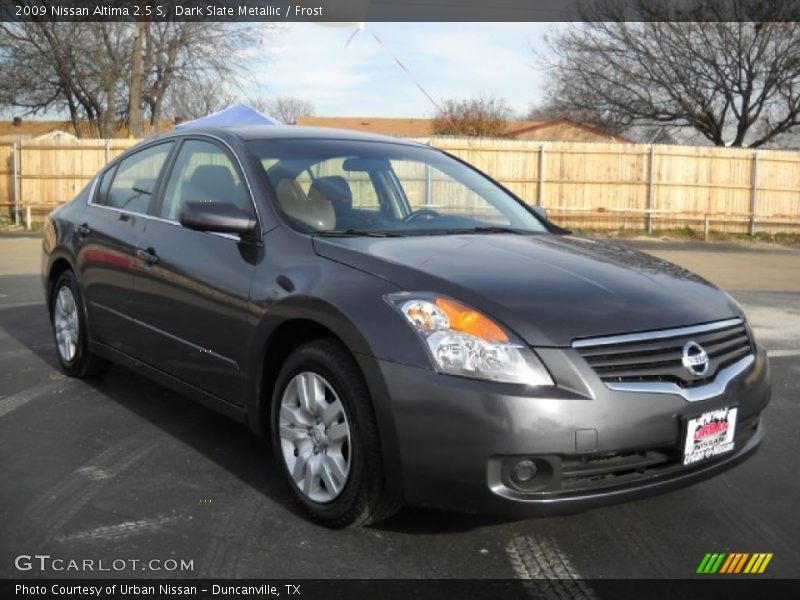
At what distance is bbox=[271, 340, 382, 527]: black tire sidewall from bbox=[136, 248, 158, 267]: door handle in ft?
4.33

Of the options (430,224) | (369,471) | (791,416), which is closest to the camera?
(369,471)

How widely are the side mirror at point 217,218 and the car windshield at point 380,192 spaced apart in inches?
7.6

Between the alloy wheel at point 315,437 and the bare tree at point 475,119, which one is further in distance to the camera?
the bare tree at point 475,119

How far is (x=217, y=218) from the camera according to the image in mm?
3590

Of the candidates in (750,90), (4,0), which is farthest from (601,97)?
(4,0)

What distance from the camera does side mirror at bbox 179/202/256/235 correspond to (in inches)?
141

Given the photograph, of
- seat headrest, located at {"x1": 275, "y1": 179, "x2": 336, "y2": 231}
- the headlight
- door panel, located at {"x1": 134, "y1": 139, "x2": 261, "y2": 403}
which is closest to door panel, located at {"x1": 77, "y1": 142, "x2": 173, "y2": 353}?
door panel, located at {"x1": 134, "y1": 139, "x2": 261, "y2": 403}

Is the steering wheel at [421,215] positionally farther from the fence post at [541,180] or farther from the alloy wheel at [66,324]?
the fence post at [541,180]

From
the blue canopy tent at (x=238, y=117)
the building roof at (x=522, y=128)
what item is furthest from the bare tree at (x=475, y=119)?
the blue canopy tent at (x=238, y=117)

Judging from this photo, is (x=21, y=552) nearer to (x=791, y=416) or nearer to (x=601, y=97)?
(x=791, y=416)

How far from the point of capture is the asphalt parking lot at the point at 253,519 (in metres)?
3.00

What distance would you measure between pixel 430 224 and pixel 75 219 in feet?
8.35

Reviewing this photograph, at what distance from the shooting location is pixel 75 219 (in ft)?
17.5

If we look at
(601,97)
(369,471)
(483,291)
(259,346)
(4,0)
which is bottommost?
(369,471)
